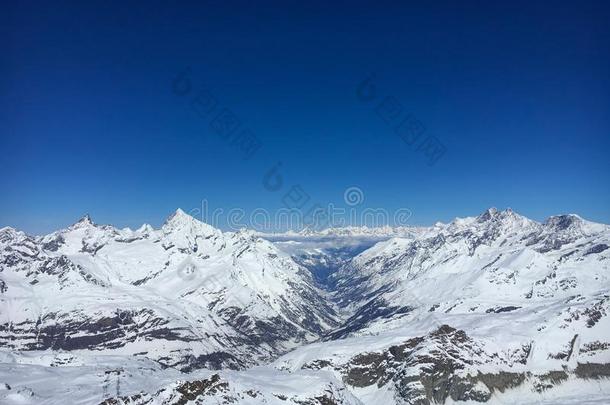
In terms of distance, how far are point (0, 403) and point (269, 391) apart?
10643 centimetres

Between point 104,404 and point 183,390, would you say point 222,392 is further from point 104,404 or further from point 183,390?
point 104,404

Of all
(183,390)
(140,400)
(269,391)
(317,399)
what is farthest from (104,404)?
(317,399)

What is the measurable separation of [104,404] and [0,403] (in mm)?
64653

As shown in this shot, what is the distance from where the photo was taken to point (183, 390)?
169 meters

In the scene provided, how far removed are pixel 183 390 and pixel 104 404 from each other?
2528 centimetres

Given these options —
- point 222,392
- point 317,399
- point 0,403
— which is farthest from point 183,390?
point 0,403

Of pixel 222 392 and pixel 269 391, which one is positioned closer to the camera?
pixel 222 392

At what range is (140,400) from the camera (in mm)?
163875

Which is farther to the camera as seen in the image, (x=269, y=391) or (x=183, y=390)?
(x=269, y=391)

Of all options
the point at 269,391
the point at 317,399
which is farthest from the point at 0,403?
the point at 317,399

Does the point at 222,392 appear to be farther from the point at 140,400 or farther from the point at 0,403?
the point at 0,403

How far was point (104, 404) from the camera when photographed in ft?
540

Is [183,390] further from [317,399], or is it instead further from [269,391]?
[317,399]

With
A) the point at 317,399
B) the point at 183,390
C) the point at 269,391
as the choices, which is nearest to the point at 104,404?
the point at 183,390
